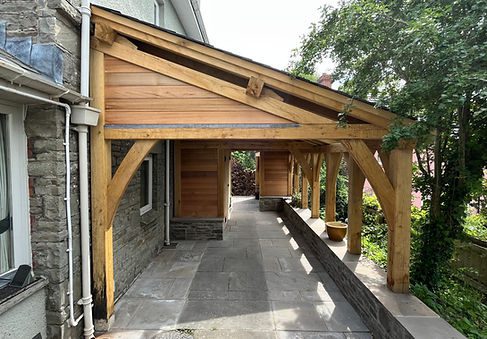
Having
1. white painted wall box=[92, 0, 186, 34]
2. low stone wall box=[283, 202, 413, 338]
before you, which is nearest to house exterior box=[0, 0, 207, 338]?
white painted wall box=[92, 0, 186, 34]

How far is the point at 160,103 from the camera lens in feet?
11.5

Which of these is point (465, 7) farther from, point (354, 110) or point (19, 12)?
point (19, 12)

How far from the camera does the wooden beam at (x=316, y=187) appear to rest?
7.96 m

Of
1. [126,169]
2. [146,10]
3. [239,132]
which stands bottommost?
[126,169]

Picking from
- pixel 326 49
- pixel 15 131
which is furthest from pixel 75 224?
pixel 326 49

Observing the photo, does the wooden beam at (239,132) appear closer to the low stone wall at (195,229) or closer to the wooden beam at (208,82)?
the wooden beam at (208,82)

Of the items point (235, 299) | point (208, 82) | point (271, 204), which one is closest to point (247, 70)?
point (208, 82)

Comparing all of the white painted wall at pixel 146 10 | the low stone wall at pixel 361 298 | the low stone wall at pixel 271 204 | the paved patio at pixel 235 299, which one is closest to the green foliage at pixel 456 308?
the low stone wall at pixel 361 298

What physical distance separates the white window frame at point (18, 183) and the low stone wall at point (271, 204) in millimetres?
10288

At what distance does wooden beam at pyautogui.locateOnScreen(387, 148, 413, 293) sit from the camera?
3389 millimetres

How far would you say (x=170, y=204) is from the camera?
25.5ft

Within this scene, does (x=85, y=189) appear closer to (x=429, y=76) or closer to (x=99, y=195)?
(x=99, y=195)

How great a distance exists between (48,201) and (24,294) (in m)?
0.89

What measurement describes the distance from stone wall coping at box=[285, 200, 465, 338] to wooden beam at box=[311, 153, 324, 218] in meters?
2.90
